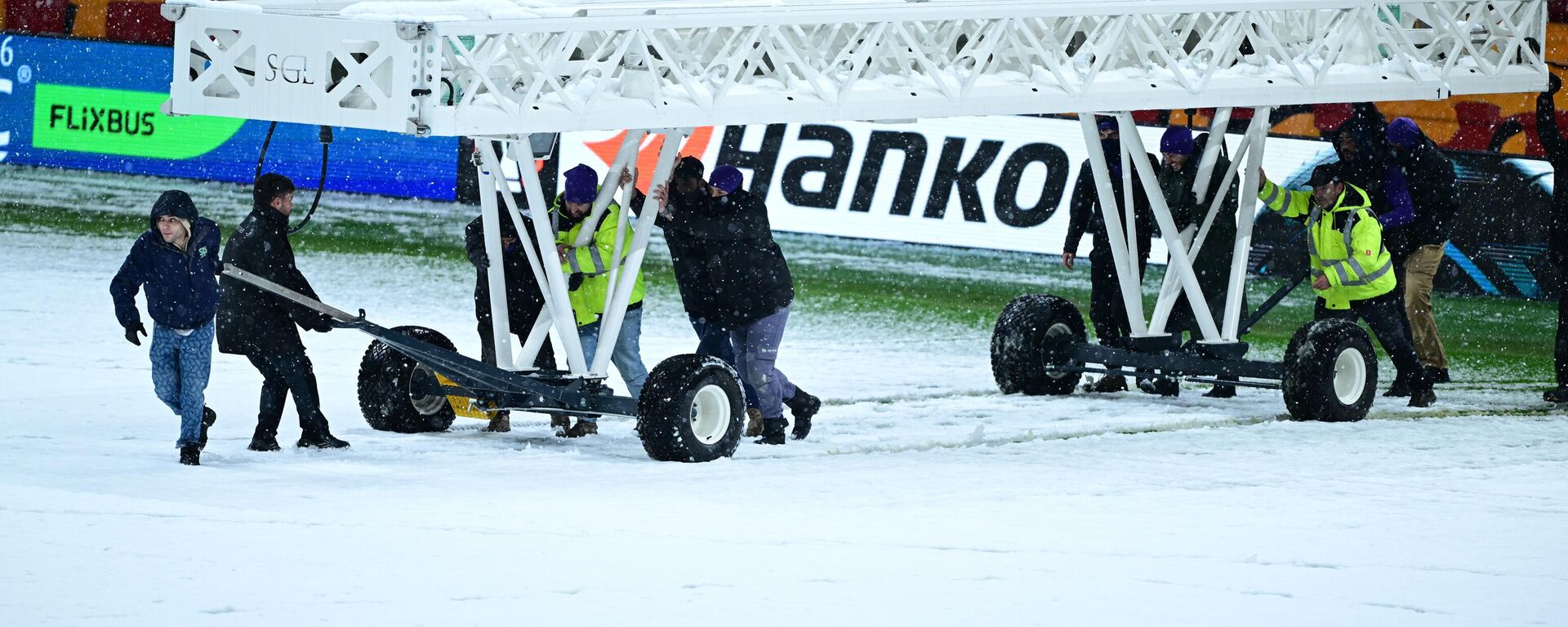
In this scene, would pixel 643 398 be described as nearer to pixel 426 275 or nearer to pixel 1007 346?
pixel 1007 346

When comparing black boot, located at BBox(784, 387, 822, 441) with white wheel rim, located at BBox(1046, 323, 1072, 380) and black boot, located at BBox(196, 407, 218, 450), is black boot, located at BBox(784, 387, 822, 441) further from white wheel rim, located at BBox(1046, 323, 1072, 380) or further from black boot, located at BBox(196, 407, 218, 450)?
black boot, located at BBox(196, 407, 218, 450)

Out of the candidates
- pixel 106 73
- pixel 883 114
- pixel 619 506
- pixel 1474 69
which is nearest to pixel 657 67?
pixel 883 114

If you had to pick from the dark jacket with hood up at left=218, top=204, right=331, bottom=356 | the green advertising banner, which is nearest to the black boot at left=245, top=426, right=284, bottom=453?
the dark jacket with hood up at left=218, top=204, right=331, bottom=356

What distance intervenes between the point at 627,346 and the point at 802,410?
3.01 feet

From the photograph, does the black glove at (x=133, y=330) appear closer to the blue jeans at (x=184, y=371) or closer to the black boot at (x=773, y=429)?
the blue jeans at (x=184, y=371)

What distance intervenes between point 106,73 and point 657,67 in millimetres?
12572

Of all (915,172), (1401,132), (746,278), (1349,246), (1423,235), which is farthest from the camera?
(915,172)

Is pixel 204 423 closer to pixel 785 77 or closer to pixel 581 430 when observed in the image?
pixel 581 430

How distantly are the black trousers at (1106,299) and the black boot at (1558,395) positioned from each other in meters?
2.41

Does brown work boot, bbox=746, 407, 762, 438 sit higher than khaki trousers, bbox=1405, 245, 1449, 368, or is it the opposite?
khaki trousers, bbox=1405, 245, 1449, 368

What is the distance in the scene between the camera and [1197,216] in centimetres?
1266

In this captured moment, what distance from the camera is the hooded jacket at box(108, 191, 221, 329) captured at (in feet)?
31.3

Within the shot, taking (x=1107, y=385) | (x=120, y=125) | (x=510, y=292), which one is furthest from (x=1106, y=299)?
(x=120, y=125)

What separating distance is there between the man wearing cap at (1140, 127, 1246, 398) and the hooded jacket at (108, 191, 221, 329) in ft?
17.9
